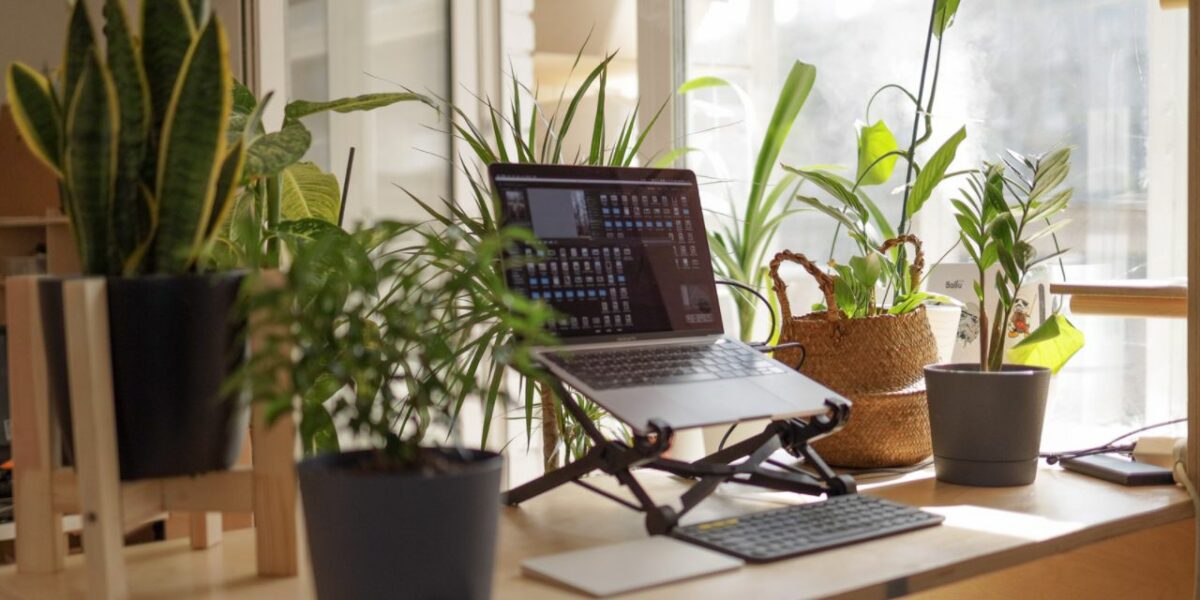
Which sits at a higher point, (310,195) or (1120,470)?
(310,195)

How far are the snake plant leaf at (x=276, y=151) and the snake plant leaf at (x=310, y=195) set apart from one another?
38cm

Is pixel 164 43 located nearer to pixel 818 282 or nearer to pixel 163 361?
pixel 163 361

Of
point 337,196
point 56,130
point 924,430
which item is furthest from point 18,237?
point 924,430

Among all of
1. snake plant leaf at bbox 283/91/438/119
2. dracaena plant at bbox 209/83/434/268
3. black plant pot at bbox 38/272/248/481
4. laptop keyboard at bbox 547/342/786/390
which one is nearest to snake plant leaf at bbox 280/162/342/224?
dracaena plant at bbox 209/83/434/268

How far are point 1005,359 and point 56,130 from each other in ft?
4.09

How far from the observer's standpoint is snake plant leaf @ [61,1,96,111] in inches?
39.9

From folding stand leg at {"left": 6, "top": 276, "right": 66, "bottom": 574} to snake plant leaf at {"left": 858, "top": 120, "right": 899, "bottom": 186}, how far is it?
1235 millimetres

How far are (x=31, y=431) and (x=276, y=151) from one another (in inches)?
13.2

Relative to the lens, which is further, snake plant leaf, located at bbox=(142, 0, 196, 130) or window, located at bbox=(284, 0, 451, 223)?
window, located at bbox=(284, 0, 451, 223)

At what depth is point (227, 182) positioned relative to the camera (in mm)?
1020

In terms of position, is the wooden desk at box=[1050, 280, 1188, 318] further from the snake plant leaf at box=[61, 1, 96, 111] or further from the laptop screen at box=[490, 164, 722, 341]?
the snake plant leaf at box=[61, 1, 96, 111]

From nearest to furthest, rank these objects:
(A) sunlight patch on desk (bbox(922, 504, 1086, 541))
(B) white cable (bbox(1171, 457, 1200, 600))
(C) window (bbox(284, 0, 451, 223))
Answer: (A) sunlight patch on desk (bbox(922, 504, 1086, 541)) < (B) white cable (bbox(1171, 457, 1200, 600)) < (C) window (bbox(284, 0, 451, 223))

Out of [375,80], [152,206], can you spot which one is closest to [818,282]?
[152,206]

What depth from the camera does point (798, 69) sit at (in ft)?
7.27
